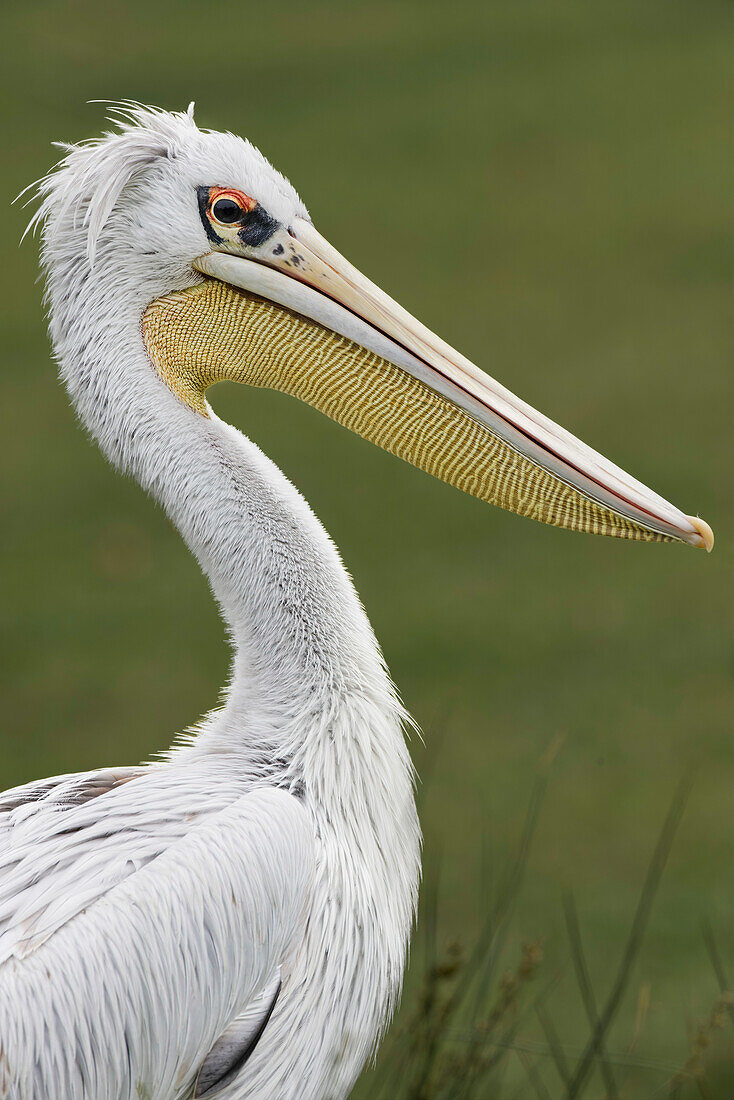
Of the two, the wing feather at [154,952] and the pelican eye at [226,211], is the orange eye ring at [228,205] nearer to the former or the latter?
the pelican eye at [226,211]

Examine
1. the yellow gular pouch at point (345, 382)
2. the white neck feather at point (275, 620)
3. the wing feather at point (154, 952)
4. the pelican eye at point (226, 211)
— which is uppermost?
the pelican eye at point (226, 211)

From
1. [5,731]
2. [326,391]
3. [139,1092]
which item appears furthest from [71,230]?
[5,731]

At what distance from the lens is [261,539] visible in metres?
2.75

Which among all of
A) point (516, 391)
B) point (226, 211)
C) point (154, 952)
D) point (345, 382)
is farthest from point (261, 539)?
point (516, 391)

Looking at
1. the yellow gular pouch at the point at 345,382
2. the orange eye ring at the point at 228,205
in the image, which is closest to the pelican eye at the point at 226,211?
the orange eye ring at the point at 228,205

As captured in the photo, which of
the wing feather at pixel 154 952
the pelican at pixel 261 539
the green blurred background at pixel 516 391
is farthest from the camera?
the green blurred background at pixel 516 391

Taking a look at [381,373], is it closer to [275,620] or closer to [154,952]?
[275,620]

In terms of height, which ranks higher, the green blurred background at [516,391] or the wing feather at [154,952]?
the green blurred background at [516,391]

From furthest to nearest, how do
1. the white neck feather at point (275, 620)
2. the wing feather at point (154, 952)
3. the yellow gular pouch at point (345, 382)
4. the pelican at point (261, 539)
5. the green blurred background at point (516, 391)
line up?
the green blurred background at point (516, 391)
the yellow gular pouch at point (345, 382)
the white neck feather at point (275, 620)
the pelican at point (261, 539)
the wing feather at point (154, 952)

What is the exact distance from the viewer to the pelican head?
276 centimetres

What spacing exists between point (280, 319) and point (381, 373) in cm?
24

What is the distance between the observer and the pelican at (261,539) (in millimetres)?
2494

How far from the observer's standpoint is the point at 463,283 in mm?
10734

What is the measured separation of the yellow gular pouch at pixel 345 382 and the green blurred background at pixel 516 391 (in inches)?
34.4
